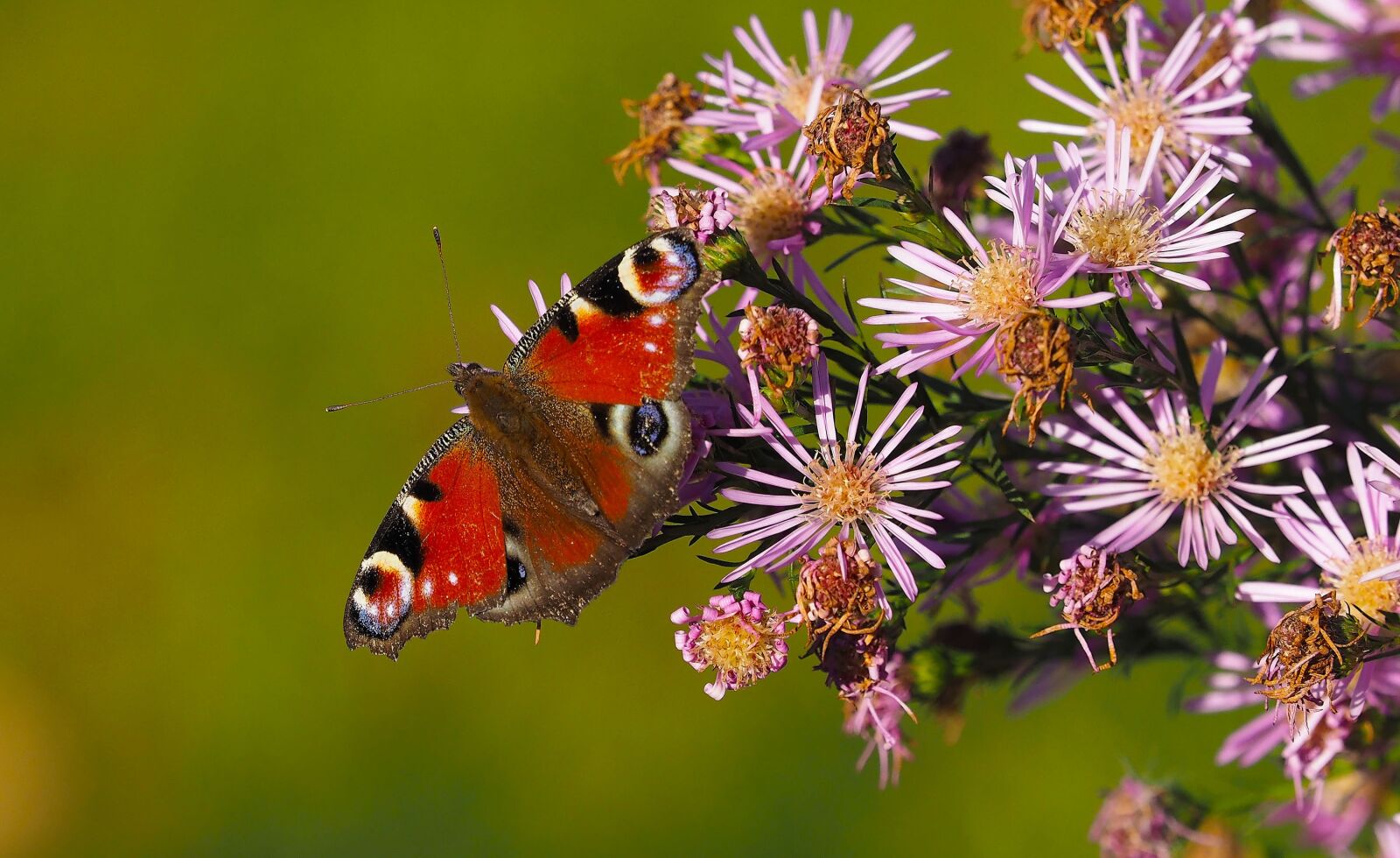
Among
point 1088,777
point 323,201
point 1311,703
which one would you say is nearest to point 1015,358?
point 1311,703

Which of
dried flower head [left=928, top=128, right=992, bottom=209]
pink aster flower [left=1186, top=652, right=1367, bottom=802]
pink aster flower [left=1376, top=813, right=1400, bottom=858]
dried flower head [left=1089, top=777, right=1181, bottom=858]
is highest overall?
dried flower head [left=928, top=128, right=992, bottom=209]

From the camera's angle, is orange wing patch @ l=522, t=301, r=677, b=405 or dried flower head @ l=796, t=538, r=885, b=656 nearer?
dried flower head @ l=796, t=538, r=885, b=656

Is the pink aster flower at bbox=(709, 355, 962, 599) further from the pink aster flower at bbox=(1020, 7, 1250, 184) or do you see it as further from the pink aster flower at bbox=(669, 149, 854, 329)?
the pink aster flower at bbox=(1020, 7, 1250, 184)

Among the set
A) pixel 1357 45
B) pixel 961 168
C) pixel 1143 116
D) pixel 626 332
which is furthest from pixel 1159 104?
pixel 626 332

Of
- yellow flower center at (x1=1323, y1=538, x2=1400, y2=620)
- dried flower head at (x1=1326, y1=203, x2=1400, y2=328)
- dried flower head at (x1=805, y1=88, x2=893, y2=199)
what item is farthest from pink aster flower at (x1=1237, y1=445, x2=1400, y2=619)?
dried flower head at (x1=805, y1=88, x2=893, y2=199)

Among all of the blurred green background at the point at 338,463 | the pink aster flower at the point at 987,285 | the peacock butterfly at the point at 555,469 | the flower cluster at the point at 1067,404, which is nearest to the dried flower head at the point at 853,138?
the flower cluster at the point at 1067,404
